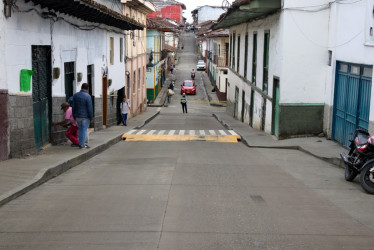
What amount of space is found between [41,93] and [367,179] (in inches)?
317

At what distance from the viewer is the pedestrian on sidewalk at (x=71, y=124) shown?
12812 mm

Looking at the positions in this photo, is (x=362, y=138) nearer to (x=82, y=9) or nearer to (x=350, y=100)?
(x=350, y=100)

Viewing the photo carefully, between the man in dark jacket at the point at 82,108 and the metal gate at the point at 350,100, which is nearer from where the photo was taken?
the man in dark jacket at the point at 82,108

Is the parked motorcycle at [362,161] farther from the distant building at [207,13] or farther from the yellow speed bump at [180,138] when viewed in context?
the distant building at [207,13]

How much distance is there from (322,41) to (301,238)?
11.6 meters

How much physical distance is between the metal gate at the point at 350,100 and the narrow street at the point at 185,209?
2.41 metres

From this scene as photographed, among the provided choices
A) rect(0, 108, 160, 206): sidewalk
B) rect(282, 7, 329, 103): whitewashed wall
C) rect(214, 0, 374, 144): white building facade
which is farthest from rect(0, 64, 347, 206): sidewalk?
rect(282, 7, 329, 103): whitewashed wall

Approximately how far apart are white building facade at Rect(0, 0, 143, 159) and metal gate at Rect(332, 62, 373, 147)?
7498 mm

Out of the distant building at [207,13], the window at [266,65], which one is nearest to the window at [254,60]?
the window at [266,65]

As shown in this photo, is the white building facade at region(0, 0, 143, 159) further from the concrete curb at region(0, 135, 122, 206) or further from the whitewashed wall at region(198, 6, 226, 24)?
the whitewashed wall at region(198, 6, 226, 24)

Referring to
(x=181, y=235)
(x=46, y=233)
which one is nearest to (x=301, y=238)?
(x=181, y=235)

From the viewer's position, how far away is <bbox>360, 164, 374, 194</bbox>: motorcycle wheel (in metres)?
8.72

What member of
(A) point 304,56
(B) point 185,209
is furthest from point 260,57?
(B) point 185,209

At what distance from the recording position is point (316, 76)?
54.2ft
